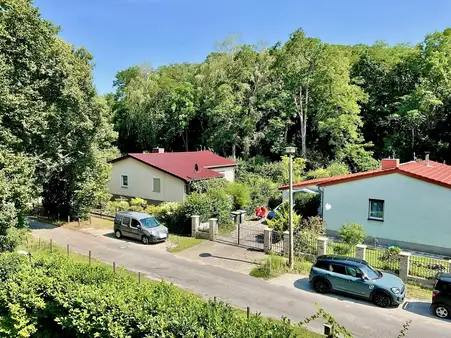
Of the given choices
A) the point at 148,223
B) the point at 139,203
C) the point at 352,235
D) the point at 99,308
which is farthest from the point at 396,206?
the point at 139,203

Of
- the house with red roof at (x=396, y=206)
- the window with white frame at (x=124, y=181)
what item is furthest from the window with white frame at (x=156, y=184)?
the house with red roof at (x=396, y=206)

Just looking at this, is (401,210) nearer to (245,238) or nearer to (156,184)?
(245,238)

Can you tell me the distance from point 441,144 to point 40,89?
40250mm

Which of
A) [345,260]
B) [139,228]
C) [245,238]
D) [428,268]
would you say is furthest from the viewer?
[245,238]

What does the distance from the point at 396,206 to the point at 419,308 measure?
8.71 metres

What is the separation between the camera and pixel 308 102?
44562 mm

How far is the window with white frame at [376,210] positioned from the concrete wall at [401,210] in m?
0.25

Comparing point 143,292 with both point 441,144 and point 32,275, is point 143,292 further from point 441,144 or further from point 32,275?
point 441,144

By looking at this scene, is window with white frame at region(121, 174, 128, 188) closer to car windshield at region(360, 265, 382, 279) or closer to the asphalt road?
the asphalt road

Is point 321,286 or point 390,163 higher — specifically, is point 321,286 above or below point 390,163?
below

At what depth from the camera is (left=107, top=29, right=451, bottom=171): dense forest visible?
1567 inches

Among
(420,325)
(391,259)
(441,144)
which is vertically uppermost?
(441,144)

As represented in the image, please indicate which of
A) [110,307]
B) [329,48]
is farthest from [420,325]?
[329,48]

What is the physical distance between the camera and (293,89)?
43.8m
